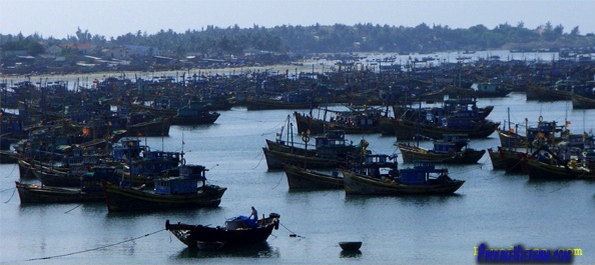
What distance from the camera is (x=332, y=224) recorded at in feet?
130

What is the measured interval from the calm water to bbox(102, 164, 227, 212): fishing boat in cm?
37

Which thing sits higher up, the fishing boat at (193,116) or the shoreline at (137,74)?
the fishing boat at (193,116)

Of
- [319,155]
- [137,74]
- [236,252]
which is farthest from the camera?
[137,74]

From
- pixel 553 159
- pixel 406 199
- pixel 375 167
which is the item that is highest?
pixel 553 159

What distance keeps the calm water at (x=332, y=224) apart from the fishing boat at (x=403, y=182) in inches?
17.3

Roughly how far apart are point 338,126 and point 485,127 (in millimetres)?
7635

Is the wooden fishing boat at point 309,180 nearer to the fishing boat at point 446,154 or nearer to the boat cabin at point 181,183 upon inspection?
the boat cabin at point 181,183

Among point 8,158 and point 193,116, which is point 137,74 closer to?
point 193,116

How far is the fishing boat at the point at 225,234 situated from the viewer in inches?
1398

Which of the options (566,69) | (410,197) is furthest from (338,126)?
(566,69)

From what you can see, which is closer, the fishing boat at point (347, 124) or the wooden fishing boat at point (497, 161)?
the wooden fishing boat at point (497, 161)

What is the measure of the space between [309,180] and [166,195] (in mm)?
6560

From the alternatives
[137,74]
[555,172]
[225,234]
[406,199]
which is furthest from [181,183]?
[137,74]

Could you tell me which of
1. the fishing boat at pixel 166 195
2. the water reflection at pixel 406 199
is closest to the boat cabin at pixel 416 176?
the water reflection at pixel 406 199
